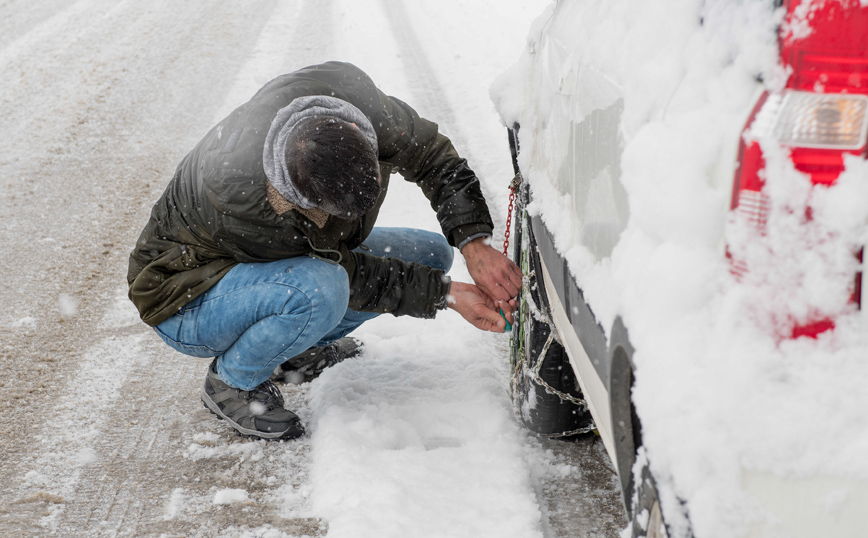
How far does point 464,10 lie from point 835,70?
9949 millimetres

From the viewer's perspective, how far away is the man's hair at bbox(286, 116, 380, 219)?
1.78 m

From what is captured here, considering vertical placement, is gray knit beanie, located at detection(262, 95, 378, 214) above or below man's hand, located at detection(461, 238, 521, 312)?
above

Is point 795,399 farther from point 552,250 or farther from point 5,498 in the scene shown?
point 5,498

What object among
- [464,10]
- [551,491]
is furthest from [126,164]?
[464,10]

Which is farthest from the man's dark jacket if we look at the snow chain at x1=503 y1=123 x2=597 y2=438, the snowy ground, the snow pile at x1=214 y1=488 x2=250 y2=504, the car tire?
the snow pile at x1=214 y1=488 x2=250 y2=504

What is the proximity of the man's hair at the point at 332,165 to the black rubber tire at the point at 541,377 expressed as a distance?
517 mm

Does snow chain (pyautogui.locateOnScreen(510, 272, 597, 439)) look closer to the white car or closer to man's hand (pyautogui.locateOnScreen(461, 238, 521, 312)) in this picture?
man's hand (pyautogui.locateOnScreen(461, 238, 521, 312))

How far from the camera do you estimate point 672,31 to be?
1019 millimetres

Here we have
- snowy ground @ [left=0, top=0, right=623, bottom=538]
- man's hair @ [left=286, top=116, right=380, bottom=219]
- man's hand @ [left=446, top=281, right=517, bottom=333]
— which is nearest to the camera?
man's hair @ [left=286, top=116, right=380, bottom=219]

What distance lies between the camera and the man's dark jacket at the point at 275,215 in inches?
78.5

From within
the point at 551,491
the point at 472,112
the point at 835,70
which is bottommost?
the point at 551,491

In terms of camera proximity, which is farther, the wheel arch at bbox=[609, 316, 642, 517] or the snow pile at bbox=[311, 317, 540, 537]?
the snow pile at bbox=[311, 317, 540, 537]

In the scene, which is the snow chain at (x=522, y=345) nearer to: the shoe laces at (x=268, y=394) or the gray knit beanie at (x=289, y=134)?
the gray knit beanie at (x=289, y=134)

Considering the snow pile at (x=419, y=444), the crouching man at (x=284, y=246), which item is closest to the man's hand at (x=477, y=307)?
the crouching man at (x=284, y=246)
